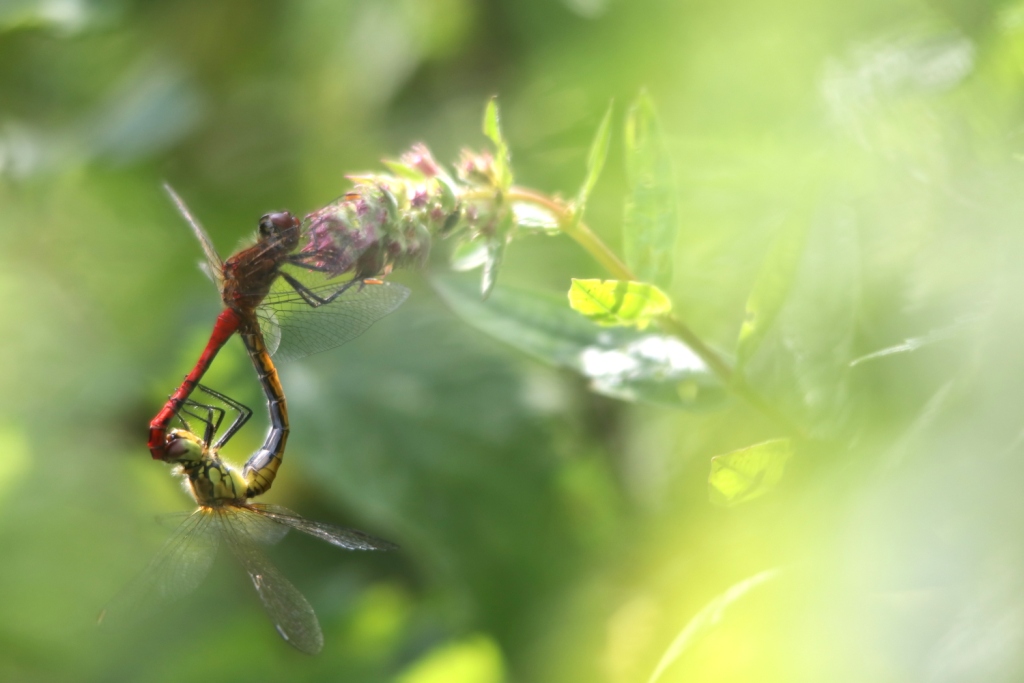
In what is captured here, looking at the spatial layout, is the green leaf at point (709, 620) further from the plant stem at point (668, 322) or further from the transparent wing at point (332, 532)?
the transparent wing at point (332, 532)

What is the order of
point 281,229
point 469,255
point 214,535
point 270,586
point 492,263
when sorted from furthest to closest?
point 214,535 → point 270,586 → point 281,229 → point 469,255 → point 492,263

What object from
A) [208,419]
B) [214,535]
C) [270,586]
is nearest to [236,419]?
[208,419]

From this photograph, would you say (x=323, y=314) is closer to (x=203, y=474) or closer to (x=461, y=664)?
(x=203, y=474)

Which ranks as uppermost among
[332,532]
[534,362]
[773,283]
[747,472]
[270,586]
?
[773,283]

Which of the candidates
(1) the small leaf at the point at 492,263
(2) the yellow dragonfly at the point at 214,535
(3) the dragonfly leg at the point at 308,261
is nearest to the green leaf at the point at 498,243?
(1) the small leaf at the point at 492,263

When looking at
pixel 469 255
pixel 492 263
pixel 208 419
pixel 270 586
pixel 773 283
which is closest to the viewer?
pixel 492 263

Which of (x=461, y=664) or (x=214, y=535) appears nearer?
(x=214, y=535)
